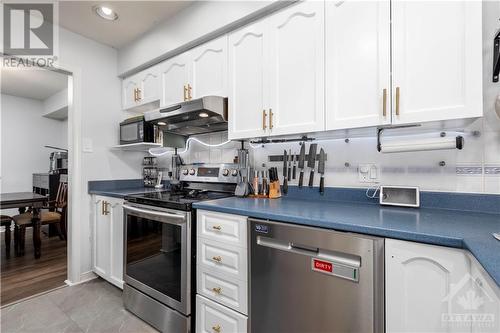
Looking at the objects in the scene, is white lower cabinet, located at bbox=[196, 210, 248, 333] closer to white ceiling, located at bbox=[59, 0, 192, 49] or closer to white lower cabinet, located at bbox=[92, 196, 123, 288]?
white lower cabinet, located at bbox=[92, 196, 123, 288]

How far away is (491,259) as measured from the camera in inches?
25.5

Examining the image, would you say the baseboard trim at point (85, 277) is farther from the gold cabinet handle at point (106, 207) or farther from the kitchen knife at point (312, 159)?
the kitchen knife at point (312, 159)

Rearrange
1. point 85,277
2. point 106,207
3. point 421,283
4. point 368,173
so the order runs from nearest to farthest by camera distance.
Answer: point 421,283 → point 368,173 → point 106,207 → point 85,277

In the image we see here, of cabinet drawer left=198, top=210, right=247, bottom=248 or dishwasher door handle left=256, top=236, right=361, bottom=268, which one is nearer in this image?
dishwasher door handle left=256, top=236, right=361, bottom=268

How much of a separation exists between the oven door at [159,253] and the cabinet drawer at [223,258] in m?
0.10

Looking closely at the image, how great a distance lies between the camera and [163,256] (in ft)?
5.50

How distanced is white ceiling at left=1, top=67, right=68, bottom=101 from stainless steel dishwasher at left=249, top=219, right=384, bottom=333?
4139 millimetres

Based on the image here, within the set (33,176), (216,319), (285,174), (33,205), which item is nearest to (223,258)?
(216,319)

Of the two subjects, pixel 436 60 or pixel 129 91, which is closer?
pixel 436 60

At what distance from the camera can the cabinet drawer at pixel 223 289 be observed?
1312mm

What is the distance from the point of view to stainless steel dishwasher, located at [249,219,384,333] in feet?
3.10

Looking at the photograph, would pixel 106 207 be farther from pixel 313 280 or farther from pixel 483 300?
pixel 483 300

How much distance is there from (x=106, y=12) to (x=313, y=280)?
2.56 metres

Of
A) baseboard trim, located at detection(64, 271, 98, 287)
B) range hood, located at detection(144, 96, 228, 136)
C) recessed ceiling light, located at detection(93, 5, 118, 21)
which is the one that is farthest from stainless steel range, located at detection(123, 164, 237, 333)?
recessed ceiling light, located at detection(93, 5, 118, 21)
